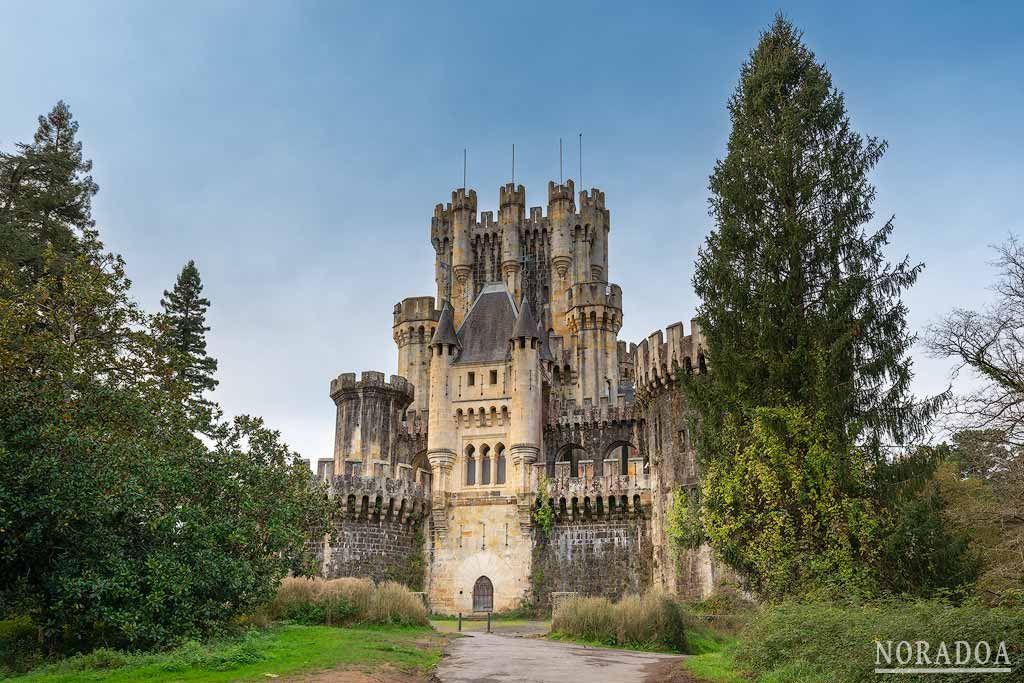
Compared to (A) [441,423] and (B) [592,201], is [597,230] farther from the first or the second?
(A) [441,423]

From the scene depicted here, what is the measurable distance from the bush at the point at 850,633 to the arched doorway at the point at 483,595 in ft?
71.5

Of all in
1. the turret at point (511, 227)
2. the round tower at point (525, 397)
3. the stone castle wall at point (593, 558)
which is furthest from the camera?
the turret at point (511, 227)

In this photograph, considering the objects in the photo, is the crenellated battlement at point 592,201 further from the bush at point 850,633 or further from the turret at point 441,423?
the bush at point 850,633

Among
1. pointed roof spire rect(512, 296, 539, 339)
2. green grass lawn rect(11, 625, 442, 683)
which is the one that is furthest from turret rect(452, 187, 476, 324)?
green grass lawn rect(11, 625, 442, 683)

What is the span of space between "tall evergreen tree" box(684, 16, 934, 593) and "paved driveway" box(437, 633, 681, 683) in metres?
4.46

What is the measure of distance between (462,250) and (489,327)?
483 inches

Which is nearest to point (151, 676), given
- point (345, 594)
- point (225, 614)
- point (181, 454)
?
point (225, 614)

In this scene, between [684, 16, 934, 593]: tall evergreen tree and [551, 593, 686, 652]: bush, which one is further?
[551, 593, 686, 652]: bush

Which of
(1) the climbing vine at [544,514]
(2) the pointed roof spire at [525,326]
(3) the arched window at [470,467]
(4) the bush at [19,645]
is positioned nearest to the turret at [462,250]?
(2) the pointed roof spire at [525,326]

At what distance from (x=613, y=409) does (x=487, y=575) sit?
10.9 meters

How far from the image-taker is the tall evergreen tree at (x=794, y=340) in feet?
69.9

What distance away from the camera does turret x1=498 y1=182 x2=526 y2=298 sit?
5575 cm

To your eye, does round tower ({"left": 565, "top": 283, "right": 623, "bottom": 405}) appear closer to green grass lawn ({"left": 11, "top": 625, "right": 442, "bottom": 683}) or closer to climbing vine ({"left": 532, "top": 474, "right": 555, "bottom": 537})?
climbing vine ({"left": 532, "top": 474, "right": 555, "bottom": 537})

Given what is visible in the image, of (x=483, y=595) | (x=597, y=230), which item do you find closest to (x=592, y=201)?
(x=597, y=230)
